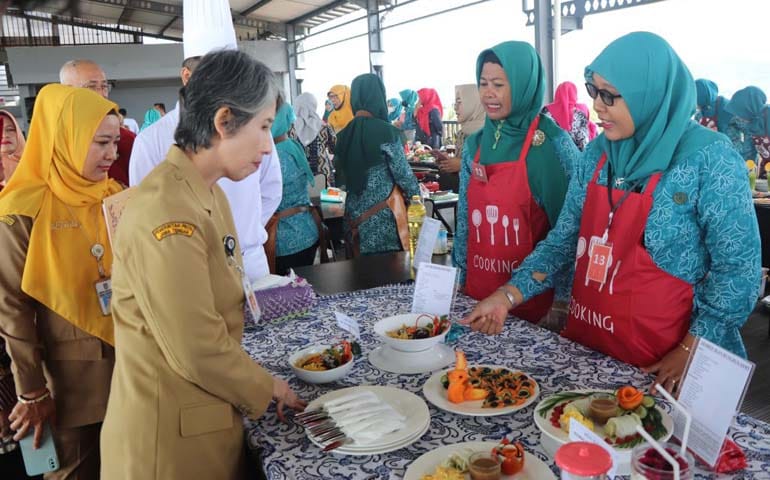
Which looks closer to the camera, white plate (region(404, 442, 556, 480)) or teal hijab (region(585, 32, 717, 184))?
white plate (region(404, 442, 556, 480))

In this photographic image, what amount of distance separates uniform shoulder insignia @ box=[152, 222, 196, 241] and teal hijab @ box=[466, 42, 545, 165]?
128 cm

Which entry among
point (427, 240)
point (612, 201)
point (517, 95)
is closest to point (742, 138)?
point (517, 95)

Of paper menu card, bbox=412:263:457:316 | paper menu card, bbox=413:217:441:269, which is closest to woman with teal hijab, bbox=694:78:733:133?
paper menu card, bbox=413:217:441:269

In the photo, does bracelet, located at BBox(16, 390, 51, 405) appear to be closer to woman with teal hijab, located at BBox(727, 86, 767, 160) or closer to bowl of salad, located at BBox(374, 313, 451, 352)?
bowl of salad, located at BBox(374, 313, 451, 352)

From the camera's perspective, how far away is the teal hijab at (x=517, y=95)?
81.1 inches

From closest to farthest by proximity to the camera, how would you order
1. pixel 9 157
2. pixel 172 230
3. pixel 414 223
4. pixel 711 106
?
pixel 172 230 < pixel 9 157 < pixel 414 223 < pixel 711 106

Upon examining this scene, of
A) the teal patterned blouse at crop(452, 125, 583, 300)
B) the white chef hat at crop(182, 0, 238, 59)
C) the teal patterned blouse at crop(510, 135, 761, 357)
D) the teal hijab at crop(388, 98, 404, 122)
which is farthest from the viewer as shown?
the teal hijab at crop(388, 98, 404, 122)

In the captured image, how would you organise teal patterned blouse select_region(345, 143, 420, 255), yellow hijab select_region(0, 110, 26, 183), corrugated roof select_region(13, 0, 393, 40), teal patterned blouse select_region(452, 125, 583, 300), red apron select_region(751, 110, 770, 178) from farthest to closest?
corrugated roof select_region(13, 0, 393, 40)
red apron select_region(751, 110, 770, 178)
teal patterned blouse select_region(345, 143, 420, 255)
yellow hijab select_region(0, 110, 26, 183)
teal patterned blouse select_region(452, 125, 583, 300)

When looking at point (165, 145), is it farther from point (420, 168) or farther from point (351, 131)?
point (420, 168)

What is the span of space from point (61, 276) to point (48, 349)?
0.78 feet

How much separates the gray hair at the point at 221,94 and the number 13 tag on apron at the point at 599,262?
87 centimetres

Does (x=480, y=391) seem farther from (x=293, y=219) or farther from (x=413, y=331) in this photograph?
(x=293, y=219)

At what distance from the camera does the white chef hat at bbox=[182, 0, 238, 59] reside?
247 cm

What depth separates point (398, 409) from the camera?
1.19 m
